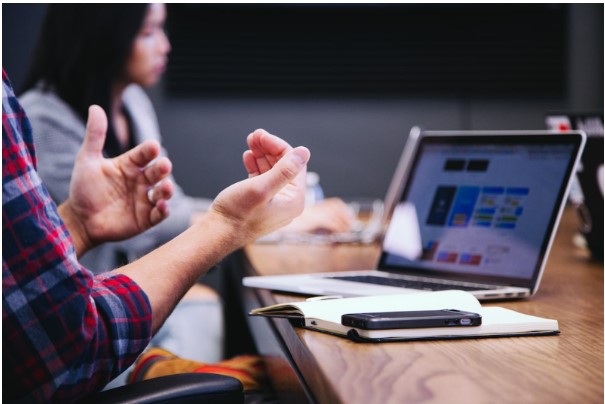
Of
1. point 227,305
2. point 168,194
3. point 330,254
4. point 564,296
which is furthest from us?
point 227,305

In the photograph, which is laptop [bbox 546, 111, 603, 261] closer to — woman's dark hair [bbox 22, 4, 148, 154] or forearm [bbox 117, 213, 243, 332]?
forearm [bbox 117, 213, 243, 332]

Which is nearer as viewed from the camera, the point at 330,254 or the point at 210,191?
the point at 330,254

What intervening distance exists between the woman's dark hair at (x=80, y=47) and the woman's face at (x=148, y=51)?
0.04 metres

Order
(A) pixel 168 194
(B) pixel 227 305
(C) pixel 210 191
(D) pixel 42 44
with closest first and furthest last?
(A) pixel 168 194 → (D) pixel 42 44 → (B) pixel 227 305 → (C) pixel 210 191

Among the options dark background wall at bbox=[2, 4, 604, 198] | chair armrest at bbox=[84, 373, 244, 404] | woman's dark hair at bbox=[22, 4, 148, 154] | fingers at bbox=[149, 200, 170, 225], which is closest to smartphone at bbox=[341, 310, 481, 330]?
chair armrest at bbox=[84, 373, 244, 404]

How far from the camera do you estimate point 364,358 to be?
807 millimetres

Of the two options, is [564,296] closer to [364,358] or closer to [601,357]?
[601,357]

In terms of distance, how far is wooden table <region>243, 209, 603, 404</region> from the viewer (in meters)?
0.69

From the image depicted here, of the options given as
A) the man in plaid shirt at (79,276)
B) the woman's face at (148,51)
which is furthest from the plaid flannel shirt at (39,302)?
the woman's face at (148,51)

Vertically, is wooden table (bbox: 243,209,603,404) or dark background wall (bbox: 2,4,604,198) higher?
dark background wall (bbox: 2,4,604,198)

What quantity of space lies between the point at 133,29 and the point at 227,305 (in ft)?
3.55

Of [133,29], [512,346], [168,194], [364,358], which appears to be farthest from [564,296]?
[133,29]

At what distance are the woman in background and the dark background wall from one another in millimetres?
1498

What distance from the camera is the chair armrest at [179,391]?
86 cm
